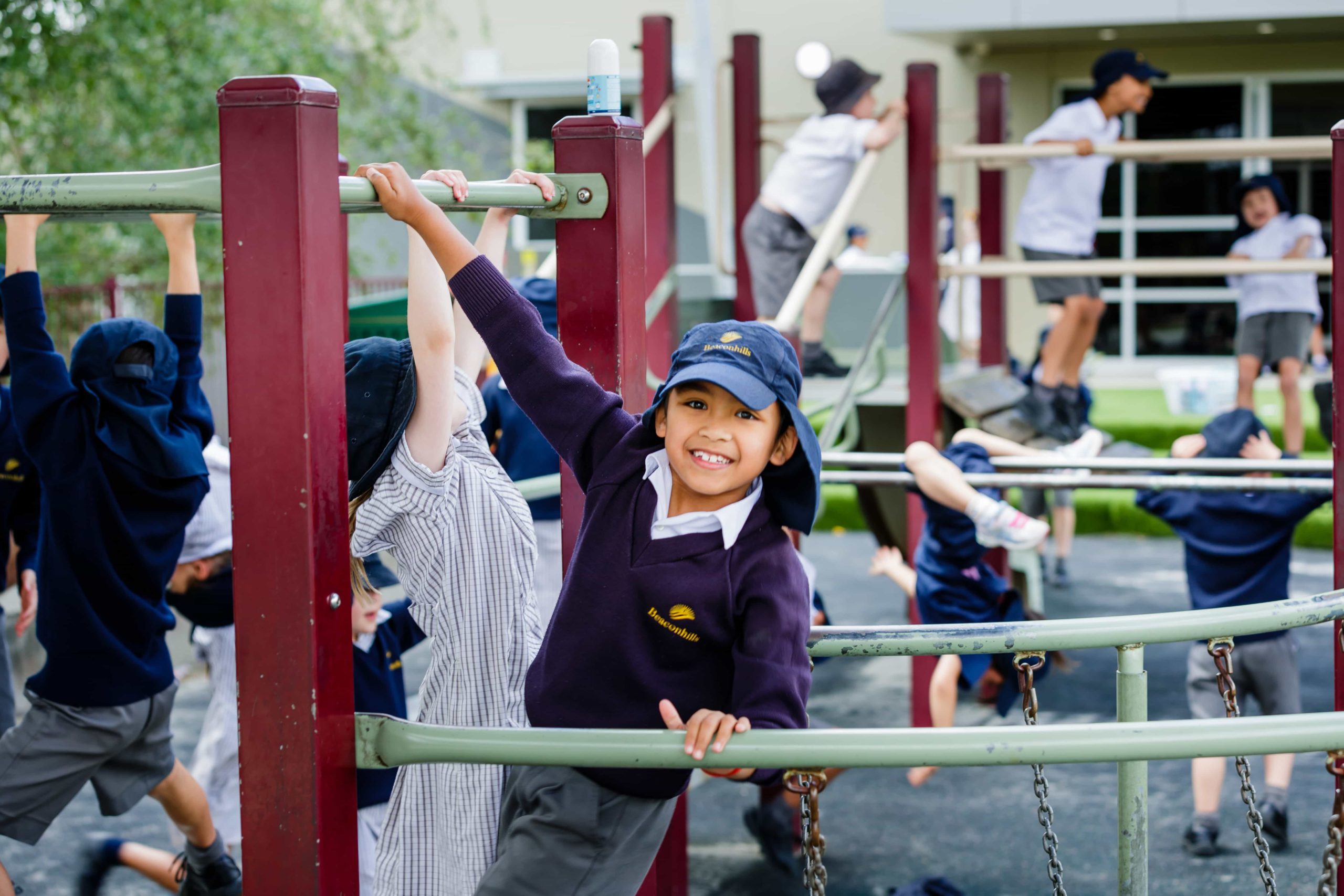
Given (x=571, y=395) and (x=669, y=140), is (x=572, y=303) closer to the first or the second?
(x=571, y=395)

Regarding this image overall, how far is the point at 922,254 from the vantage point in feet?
18.3

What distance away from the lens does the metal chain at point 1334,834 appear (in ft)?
5.69

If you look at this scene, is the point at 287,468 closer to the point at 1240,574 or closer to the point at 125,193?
the point at 125,193

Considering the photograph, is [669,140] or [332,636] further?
[669,140]

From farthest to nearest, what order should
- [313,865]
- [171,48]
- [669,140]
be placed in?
[171,48] → [669,140] → [313,865]

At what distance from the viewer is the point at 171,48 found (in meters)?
8.27

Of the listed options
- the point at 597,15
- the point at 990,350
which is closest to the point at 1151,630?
the point at 990,350

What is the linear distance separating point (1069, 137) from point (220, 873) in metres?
4.53

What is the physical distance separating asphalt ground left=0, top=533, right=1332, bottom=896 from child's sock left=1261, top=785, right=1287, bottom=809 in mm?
129

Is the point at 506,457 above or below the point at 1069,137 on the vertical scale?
below

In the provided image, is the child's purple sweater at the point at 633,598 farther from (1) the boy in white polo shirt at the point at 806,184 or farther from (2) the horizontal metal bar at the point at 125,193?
(1) the boy in white polo shirt at the point at 806,184

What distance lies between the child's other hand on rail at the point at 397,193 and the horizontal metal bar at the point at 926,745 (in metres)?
0.65

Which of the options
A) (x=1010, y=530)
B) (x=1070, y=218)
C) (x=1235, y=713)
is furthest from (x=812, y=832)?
(x=1070, y=218)

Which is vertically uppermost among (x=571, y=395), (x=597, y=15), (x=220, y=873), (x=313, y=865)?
(x=597, y=15)
